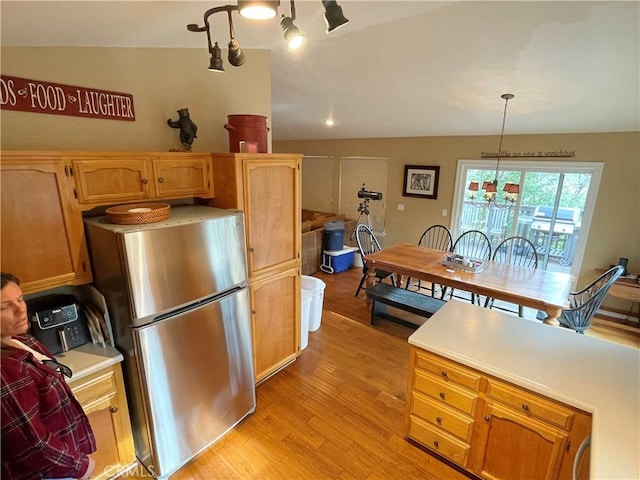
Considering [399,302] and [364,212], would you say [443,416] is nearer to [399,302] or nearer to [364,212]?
[399,302]

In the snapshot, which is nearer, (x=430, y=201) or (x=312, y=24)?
(x=312, y=24)

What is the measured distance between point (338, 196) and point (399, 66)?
3.70m

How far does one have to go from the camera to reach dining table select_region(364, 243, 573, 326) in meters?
2.62

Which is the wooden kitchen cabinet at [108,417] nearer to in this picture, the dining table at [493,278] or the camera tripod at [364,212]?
the dining table at [493,278]

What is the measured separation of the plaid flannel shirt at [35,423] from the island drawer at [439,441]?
171cm

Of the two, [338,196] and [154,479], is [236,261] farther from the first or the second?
[338,196]

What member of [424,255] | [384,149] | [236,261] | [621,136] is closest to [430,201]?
[384,149]

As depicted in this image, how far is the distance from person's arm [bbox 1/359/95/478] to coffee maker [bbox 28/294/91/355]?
24.9 inches

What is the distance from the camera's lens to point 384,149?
567 centimetres

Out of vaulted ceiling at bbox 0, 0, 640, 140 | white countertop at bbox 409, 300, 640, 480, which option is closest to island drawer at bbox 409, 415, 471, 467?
white countertop at bbox 409, 300, 640, 480

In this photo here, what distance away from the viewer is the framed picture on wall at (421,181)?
5.19m

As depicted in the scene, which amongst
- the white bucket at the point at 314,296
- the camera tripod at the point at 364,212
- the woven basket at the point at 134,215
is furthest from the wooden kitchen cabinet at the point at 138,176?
the camera tripod at the point at 364,212

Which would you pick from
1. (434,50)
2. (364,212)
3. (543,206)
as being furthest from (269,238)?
(543,206)

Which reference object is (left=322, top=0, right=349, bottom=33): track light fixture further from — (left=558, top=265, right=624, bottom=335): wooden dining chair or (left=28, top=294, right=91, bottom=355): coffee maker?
(left=558, top=265, right=624, bottom=335): wooden dining chair
